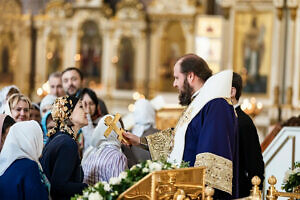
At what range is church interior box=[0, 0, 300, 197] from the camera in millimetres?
14539

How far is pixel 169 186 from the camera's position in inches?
146

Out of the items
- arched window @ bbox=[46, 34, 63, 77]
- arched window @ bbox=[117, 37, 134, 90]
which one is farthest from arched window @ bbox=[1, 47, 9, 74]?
arched window @ bbox=[117, 37, 134, 90]

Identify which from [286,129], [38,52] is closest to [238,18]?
[38,52]

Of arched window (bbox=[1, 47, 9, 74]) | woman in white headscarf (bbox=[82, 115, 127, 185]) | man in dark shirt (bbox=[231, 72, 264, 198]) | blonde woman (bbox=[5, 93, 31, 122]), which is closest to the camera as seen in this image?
woman in white headscarf (bbox=[82, 115, 127, 185])

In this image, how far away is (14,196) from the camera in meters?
3.97

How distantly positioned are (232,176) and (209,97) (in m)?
0.61

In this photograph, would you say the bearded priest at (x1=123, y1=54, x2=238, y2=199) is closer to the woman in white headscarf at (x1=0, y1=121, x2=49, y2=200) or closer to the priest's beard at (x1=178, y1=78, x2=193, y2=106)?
the priest's beard at (x1=178, y1=78, x2=193, y2=106)

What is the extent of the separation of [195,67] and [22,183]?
1.59 m

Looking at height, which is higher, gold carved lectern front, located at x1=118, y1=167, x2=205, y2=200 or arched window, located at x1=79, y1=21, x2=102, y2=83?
arched window, located at x1=79, y1=21, x2=102, y2=83

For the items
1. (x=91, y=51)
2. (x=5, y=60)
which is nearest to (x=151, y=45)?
(x=91, y=51)

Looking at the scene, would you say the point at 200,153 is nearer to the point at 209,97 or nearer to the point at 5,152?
the point at 209,97

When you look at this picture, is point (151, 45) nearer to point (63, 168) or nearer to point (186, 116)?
point (186, 116)

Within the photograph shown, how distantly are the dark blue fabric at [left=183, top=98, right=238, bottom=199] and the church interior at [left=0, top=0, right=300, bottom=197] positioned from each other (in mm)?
8710

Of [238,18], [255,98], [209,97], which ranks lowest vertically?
[255,98]
